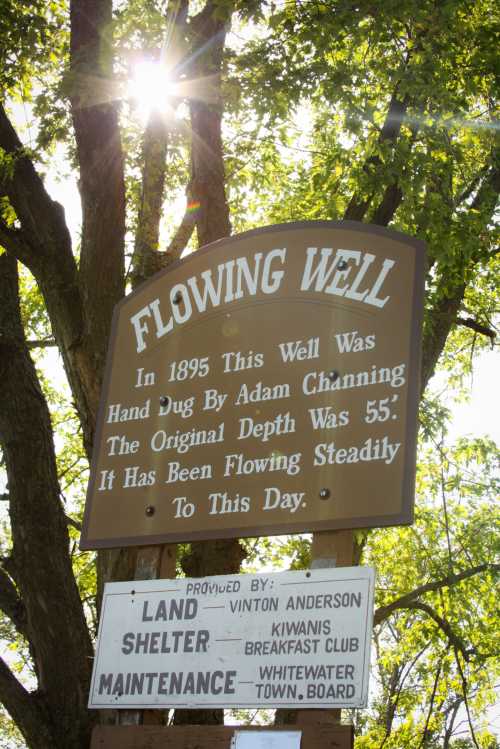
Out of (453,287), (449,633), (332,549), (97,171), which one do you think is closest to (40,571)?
(332,549)

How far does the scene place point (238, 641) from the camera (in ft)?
18.0

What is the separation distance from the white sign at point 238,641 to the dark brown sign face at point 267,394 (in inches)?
12.3

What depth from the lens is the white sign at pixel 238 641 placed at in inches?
203

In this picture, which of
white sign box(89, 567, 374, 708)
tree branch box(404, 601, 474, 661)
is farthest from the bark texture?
tree branch box(404, 601, 474, 661)

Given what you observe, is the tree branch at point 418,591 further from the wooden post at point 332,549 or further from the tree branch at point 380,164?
the wooden post at point 332,549

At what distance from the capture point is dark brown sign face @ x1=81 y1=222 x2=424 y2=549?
5559mm

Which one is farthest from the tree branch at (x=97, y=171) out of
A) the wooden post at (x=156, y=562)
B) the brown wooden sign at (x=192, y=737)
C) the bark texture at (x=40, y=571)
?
the brown wooden sign at (x=192, y=737)

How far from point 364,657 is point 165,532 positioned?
1.49 meters

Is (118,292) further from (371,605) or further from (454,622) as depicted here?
(454,622)

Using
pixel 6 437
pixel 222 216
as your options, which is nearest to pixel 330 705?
pixel 6 437

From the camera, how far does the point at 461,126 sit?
9695 millimetres

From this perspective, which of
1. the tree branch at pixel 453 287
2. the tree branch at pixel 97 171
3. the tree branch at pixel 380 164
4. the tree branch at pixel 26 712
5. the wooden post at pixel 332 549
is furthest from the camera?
the tree branch at pixel 453 287

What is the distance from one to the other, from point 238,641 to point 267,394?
4.59 feet

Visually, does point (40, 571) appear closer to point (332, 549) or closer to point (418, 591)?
point (332, 549)
